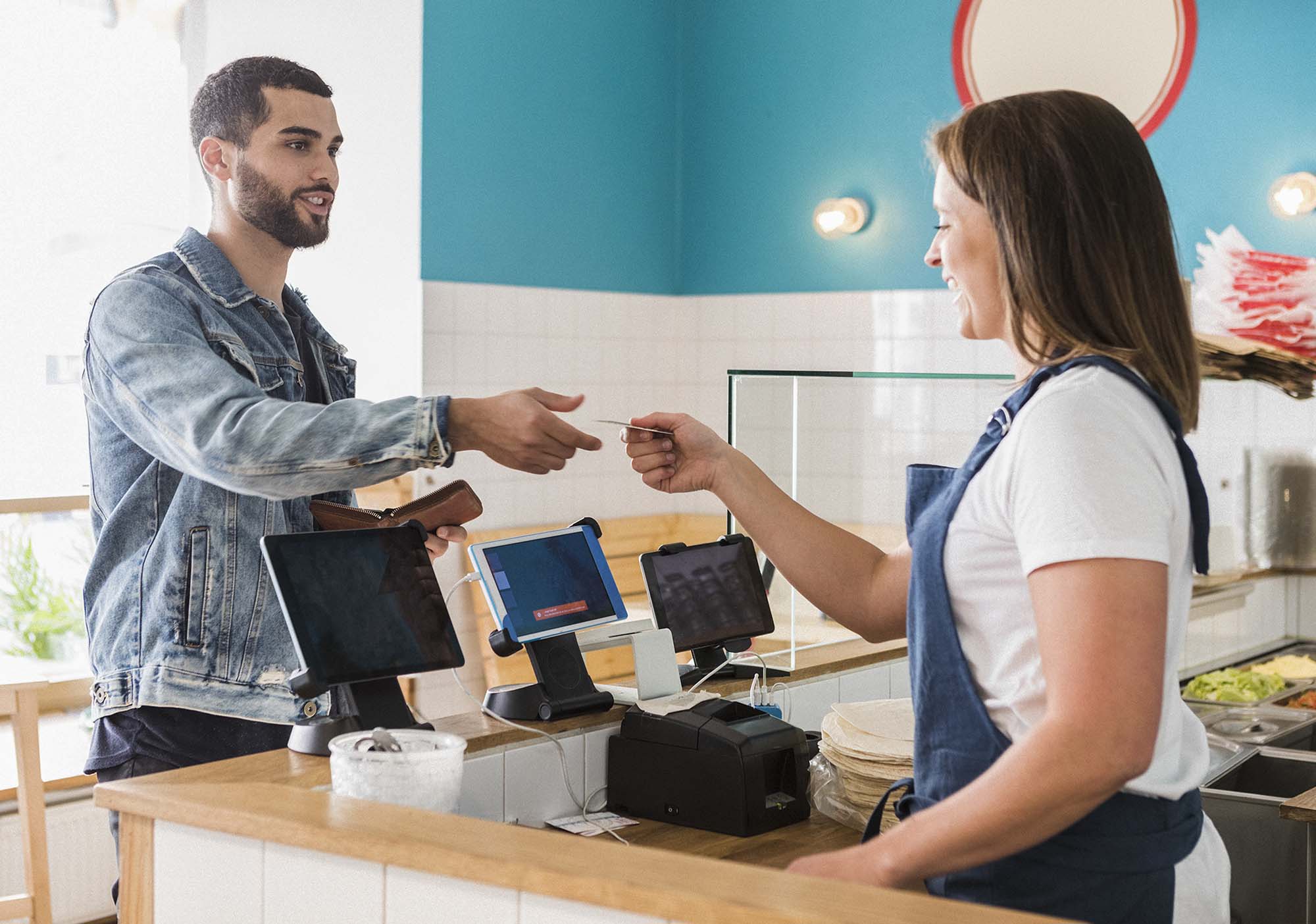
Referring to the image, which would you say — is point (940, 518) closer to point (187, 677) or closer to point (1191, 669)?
point (187, 677)

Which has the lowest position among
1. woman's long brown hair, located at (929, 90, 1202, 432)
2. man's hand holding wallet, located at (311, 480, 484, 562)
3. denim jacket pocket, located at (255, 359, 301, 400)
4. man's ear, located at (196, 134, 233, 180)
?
man's hand holding wallet, located at (311, 480, 484, 562)

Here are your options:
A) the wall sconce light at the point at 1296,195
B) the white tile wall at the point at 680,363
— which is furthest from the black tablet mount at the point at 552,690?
the wall sconce light at the point at 1296,195

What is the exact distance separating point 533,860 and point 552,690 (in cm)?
73

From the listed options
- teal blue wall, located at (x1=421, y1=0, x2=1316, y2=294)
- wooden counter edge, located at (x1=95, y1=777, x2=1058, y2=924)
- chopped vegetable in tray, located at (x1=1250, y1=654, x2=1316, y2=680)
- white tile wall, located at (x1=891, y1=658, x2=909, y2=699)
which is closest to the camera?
wooden counter edge, located at (x1=95, y1=777, x2=1058, y2=924)

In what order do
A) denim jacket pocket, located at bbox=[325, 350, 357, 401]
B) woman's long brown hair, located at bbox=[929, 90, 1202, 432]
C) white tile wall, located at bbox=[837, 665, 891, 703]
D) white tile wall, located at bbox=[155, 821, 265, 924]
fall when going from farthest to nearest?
white tile wall, located at bbox=[837, 665, 891, 703] → denim jacket pocket, located at bbox=[325, 350, 357, 401] → white tile wall, located at bbox=[155, 821, 265, 924] → woman's long brown hair, located at bbox=[929, 90, 1202, 432]

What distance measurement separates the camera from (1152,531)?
1137 mm

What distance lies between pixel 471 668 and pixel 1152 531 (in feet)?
12.0

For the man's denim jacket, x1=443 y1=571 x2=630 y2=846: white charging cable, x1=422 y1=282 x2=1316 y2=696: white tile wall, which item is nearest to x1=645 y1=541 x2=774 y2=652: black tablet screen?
x1=443 y1=571 x2=630 y2=846: white charging cable

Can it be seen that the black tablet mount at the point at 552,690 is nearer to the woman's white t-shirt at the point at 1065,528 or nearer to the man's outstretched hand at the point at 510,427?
the man's outstretched hand at the point at 510,427

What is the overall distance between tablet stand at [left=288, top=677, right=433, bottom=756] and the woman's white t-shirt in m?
0.70

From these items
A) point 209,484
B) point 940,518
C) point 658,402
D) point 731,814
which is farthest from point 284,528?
point 658,402

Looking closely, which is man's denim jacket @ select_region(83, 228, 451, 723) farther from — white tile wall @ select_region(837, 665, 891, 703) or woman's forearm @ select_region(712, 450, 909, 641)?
white tile wall @ select_region(837, 665, 891, 703)

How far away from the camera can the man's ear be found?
2.09m

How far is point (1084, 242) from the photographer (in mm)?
1275
